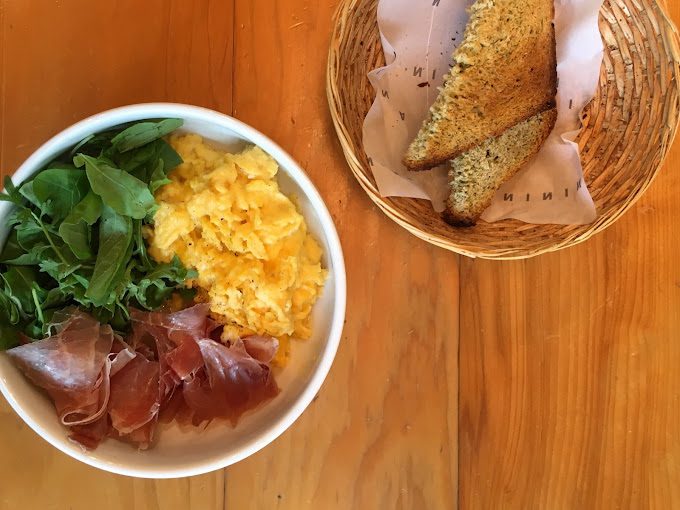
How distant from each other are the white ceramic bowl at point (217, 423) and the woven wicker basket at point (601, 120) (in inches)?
4.2

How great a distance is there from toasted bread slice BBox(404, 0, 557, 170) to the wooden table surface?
0.13 meters

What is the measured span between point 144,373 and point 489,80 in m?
0.57

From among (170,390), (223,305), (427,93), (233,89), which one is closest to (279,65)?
(233,89)

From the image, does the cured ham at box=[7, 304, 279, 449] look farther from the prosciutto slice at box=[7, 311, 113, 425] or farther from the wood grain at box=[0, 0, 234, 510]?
the wood grain at box=[0, 0, 234, 510]

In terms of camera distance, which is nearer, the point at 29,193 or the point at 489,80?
the point at 29,193

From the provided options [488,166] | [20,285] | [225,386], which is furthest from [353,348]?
[20,285]

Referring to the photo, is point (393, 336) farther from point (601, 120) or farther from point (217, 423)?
point (601, 120)

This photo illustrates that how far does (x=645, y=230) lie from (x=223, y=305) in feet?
1.97

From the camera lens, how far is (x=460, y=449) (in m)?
0.94

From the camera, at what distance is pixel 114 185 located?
2.41 ft

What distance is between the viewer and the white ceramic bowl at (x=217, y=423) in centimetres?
75

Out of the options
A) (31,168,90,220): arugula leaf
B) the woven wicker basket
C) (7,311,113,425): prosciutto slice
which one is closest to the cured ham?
(7,311,113,425): prosciutto slice

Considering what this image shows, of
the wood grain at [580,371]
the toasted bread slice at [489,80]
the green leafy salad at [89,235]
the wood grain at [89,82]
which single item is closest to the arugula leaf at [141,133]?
the green leafy salad at [89,235]

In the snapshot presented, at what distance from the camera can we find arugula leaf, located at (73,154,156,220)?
0.73 meters
